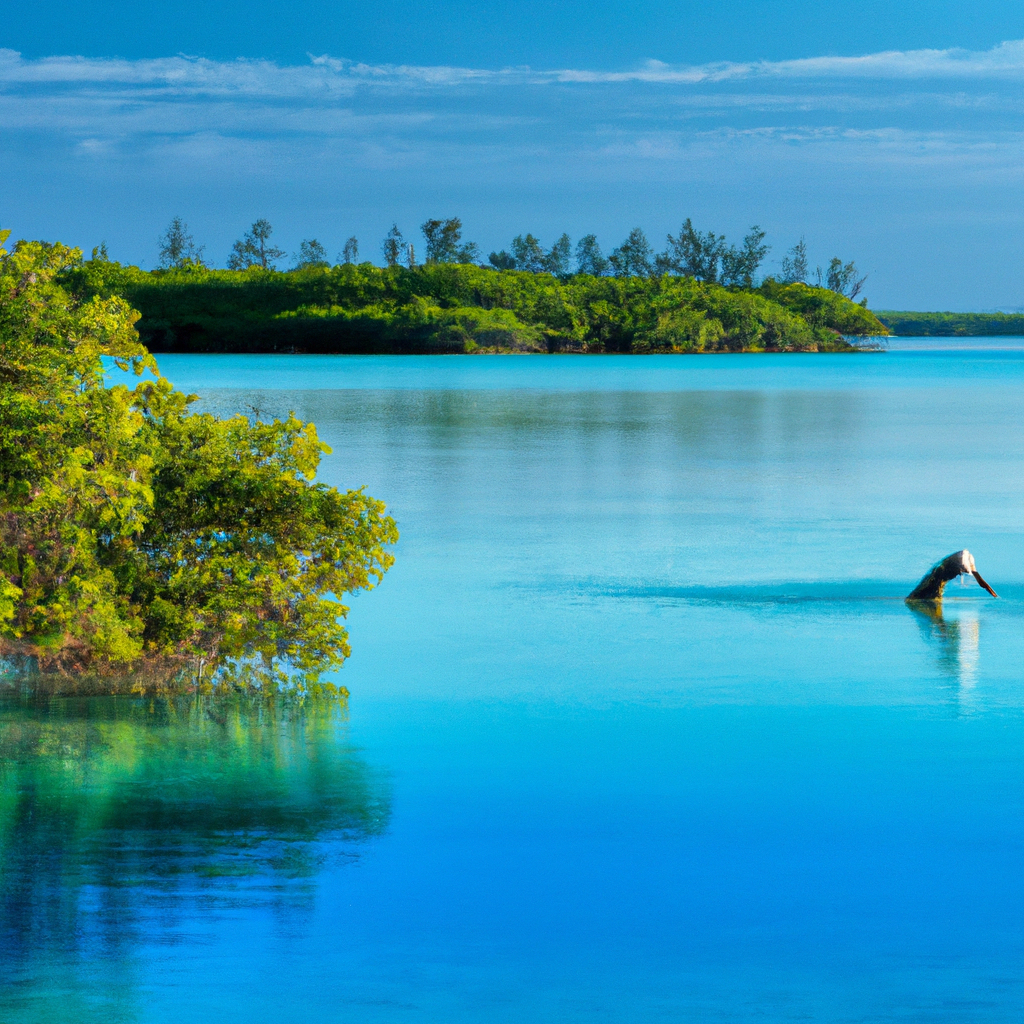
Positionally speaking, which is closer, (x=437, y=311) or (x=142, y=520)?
(x=142, y=520)

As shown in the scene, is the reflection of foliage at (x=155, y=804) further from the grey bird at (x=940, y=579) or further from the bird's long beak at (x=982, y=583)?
the bird's long beak at (x=982, y=583)

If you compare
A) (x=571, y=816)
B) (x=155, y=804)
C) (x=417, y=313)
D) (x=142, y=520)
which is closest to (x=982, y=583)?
(x=571, y=816)

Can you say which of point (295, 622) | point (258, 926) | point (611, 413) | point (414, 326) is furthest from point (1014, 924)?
point (414, 326)

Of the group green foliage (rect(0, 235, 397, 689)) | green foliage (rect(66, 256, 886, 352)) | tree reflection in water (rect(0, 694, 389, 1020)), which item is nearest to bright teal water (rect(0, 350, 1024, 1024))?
tree reflection in water (rect(0, 694, 389, 1020))

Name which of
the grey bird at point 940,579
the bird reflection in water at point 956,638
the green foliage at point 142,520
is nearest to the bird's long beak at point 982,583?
the grey bird at point 940,579

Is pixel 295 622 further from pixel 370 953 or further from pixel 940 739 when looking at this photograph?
pixel 940 739

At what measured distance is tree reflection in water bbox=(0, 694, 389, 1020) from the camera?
4520mm

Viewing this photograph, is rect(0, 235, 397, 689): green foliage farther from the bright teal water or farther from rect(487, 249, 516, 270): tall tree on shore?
rect(487, 249, 516, 270): tall tree on shore

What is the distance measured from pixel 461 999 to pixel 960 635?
564 cm

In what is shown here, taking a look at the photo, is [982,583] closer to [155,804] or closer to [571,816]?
[571,816]

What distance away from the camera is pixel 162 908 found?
477cm

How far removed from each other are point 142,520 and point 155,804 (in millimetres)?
1598

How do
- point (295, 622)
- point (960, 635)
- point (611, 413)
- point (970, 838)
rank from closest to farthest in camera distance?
point (970, 838) < point (295, 622) < point (960, 635) < point (611, 413)

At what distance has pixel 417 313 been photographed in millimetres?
93375
